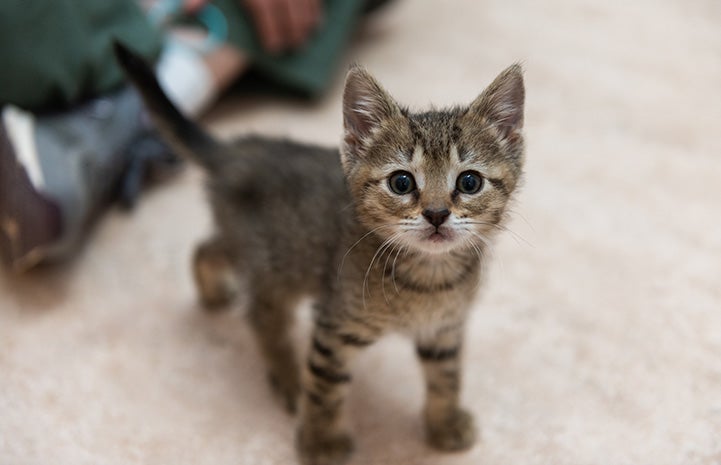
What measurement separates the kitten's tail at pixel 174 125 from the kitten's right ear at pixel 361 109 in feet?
1.47

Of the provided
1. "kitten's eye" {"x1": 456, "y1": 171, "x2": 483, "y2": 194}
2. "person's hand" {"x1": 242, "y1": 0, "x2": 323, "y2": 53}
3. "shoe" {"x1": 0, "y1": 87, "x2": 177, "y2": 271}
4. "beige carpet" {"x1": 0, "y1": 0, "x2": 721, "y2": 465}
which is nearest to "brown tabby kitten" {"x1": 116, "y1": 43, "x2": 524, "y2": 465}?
"kitten's eye" {"x1": 456, "y1": 171, "x2": 483, "y2": 194}

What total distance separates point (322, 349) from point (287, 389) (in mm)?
222

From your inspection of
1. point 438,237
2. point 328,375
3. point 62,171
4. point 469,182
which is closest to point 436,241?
point 438,237

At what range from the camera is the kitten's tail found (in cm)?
144

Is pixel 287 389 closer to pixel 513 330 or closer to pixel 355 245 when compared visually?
pixel 355 245

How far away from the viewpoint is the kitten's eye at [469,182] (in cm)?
111

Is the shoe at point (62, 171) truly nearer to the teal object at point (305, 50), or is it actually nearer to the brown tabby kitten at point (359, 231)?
the brown tabby kitten at point (359, 231)

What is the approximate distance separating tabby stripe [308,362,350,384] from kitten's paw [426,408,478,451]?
0.68 ft

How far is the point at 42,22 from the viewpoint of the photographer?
1.78 metres

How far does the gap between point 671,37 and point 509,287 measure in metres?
1.43

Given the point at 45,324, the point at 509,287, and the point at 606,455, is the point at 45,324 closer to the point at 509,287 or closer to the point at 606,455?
the point at 509,287

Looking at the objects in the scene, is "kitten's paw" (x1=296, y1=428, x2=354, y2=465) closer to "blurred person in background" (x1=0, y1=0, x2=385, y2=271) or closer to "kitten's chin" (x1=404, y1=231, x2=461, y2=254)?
"kitten's chin" (x1=404, y1=231, x2=461, y2=254)

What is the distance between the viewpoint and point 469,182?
43.9 inches

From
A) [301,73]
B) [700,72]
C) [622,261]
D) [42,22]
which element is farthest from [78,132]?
[700,72]
